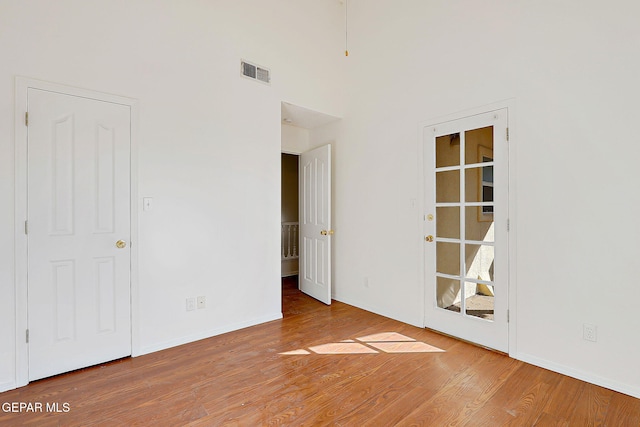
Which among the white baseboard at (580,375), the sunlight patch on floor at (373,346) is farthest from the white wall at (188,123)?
the white baseboard at (580,375)

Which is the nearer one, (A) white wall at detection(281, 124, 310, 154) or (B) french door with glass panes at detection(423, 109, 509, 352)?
(B) french door with glass panes at detection(423, 109, 509, 352)

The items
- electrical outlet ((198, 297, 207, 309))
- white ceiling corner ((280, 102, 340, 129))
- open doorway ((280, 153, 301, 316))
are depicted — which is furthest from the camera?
open doorway ((280, 153, 301, 316))

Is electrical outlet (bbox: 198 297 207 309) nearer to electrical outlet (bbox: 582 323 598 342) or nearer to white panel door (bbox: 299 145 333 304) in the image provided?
white panel door (bbox: 299 145 333 304)

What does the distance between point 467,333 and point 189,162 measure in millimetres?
3195

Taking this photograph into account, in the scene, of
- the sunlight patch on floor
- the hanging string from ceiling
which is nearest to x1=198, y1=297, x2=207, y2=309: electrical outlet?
the sunlight patch on floor

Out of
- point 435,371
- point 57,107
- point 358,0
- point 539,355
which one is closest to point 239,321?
point 435,371

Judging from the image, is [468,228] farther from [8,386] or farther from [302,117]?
[8,386]

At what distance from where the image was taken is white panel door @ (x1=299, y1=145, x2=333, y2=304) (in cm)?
411

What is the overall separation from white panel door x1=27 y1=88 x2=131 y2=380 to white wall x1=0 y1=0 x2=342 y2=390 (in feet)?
0.41

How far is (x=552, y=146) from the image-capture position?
2457mm

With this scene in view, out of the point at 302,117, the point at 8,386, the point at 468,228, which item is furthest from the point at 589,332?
the point at 8,386

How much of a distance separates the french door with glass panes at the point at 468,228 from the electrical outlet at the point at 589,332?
0.53m

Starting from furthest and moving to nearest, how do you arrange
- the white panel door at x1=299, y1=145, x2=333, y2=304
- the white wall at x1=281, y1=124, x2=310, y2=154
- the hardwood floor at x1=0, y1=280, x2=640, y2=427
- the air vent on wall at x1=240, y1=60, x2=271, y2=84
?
the white wall at x1=281, y1=124, x2=310, y2=154 < the white panel door at x1=299, y1=145, x2=333, y2=304 < the air vent on wall at x1=240, y1=60, x2=271, y2=84 < the hardwood floor at x1=0, y1=280, x2=640, y2=427

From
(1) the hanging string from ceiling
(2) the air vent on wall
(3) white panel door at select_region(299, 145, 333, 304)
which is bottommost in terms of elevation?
(3) white panel door at select_region(299, 145, 333, 304)
